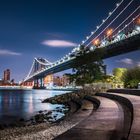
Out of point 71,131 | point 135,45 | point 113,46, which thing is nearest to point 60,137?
point 71,131

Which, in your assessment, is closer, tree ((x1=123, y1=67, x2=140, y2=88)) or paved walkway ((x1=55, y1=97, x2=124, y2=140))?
paved walkway ((x1=55, y1=97, x2=124, y2=140))

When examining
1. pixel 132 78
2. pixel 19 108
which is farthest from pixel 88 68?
pixel 19 108

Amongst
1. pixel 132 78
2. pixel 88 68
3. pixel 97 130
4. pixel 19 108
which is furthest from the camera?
pixel 88 68

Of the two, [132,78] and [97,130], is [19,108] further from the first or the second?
[97,130]

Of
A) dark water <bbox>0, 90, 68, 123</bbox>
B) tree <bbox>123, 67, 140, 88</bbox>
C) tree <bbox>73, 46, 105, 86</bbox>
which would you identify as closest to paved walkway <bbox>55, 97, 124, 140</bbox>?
dark water <bbox>0, 90, 68, 123</bbox>

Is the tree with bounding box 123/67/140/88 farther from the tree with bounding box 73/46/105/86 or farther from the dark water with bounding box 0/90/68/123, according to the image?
the dark water with bounding box 0/90/68/123

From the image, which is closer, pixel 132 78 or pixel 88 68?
pixel 132 78

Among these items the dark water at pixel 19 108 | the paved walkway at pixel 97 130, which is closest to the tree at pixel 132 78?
the dark water at pixel 19 108

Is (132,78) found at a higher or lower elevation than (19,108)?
higher

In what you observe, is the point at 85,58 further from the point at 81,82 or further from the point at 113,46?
the point at 113,46

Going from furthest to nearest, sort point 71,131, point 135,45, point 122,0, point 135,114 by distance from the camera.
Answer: point 122,0 < point 135,45 < point 135,114 < point 71,131

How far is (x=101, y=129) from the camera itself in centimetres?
1028

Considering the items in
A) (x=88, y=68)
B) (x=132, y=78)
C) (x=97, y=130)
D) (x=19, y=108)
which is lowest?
(x=97, y=130)

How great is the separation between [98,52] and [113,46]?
50.5ft
